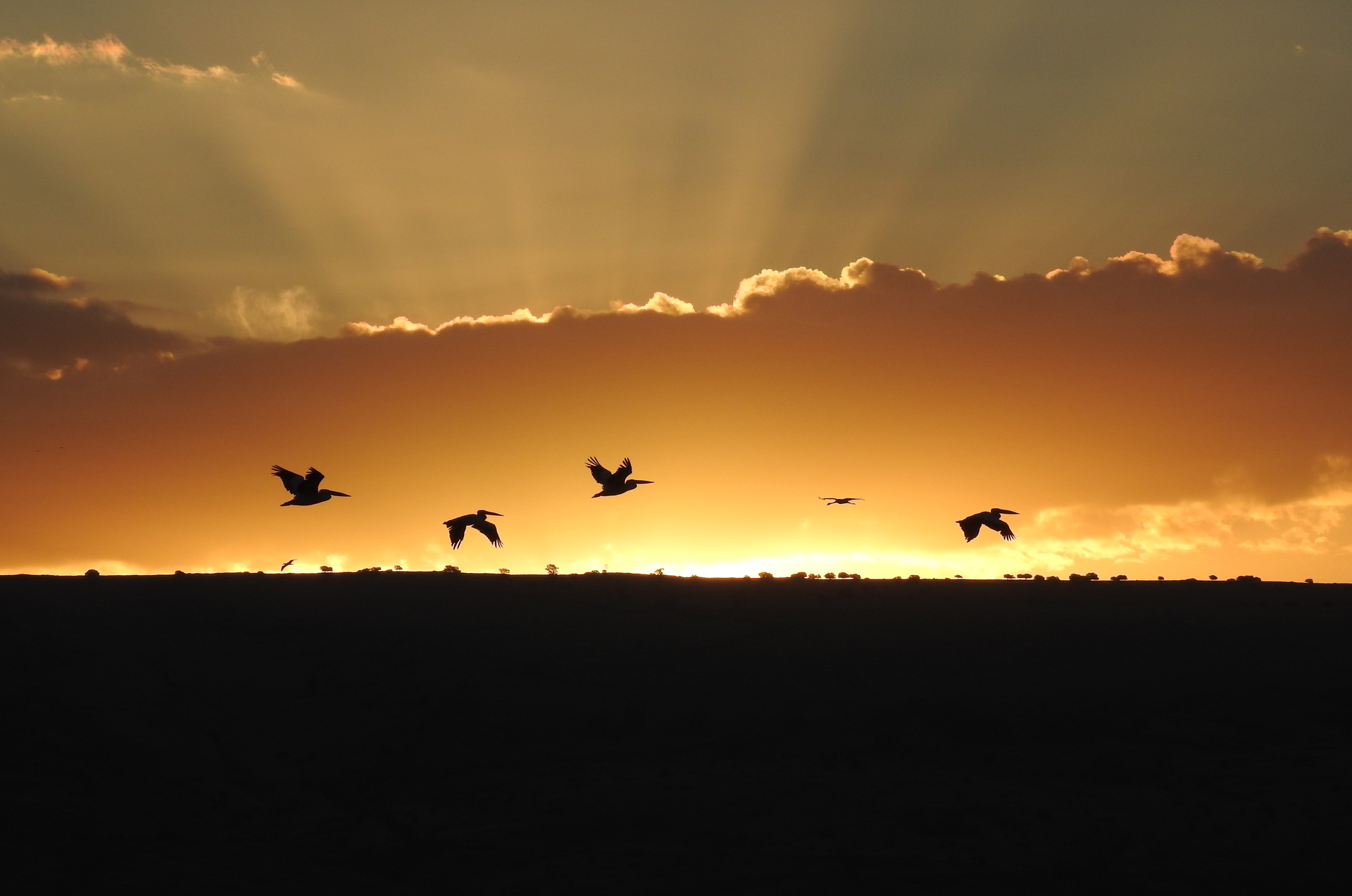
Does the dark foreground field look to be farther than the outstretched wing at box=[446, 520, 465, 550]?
No

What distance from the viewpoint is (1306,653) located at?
34.4 meters

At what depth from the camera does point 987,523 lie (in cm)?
2703

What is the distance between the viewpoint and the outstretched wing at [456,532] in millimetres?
28516

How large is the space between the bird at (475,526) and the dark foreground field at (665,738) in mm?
4777

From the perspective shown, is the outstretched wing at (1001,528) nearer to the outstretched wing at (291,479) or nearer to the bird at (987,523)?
the bird at (987,523)

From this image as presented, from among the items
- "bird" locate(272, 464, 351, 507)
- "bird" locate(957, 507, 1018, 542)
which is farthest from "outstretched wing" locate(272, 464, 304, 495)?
"bird" locate(957, 507, 1018, 542)

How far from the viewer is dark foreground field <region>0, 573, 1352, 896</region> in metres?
22.3

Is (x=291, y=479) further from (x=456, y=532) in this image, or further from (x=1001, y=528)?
(x=1001, y=528)

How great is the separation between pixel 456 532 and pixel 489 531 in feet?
2.62

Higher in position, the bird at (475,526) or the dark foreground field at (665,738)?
the bird at (475,526)

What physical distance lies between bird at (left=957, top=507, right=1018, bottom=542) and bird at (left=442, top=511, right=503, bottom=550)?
10.9 metres

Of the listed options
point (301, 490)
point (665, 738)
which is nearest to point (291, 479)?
point (301, 490)

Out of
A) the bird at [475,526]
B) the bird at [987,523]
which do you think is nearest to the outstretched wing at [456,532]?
the bird at [475,526]

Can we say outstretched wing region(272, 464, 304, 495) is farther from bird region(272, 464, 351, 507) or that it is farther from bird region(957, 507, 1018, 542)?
bird region(957, 507, 1018, 542)
